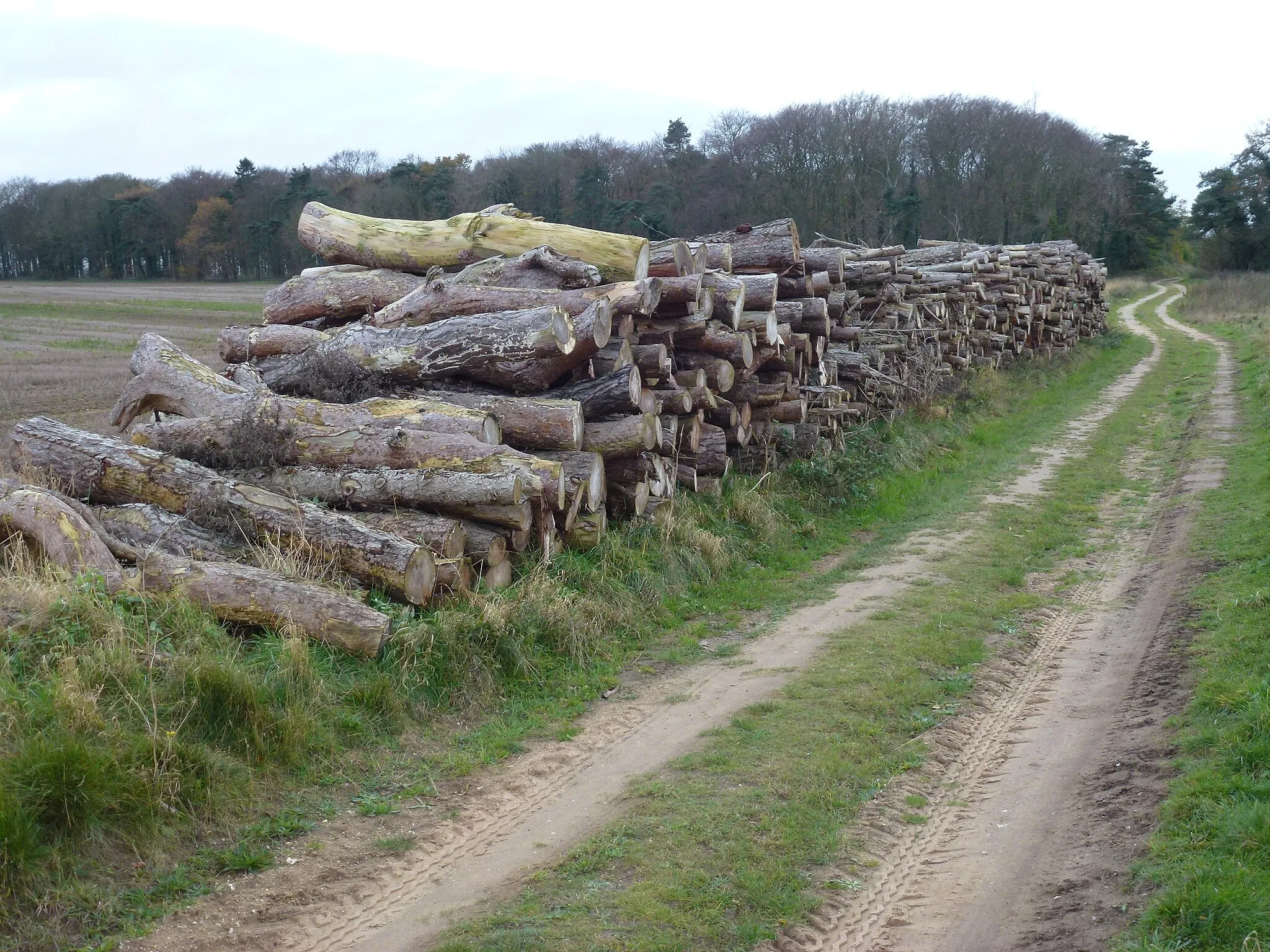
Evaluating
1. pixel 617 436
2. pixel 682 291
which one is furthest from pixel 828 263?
pixel 617 436

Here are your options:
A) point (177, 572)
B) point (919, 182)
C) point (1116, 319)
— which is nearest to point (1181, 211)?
point (919, 182)

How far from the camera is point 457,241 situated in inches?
457

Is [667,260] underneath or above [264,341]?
above

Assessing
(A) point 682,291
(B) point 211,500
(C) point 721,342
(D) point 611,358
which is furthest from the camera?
(C) point 721,342

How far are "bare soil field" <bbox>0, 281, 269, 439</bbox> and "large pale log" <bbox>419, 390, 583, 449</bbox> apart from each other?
31.5 ft

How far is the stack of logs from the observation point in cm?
684

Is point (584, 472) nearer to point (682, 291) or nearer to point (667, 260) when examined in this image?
point (682, 291)

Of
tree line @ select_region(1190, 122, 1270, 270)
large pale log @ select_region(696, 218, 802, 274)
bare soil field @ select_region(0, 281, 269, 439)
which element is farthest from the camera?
tree line @ select_region(1190, 122, 1270, 270)

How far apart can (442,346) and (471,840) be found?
492cm

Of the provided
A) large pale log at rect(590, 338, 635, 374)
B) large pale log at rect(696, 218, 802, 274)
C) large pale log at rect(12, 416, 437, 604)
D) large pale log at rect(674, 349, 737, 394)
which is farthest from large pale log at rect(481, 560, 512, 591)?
large pale log at rect(696, 218, 802, 274)

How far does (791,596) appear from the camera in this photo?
9.26 meters

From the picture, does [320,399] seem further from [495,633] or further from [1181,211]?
[1181,211]

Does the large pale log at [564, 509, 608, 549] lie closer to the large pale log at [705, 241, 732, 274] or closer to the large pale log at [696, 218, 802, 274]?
the large pale log at [705, 241, 732, 274]

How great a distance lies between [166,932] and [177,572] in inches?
101
